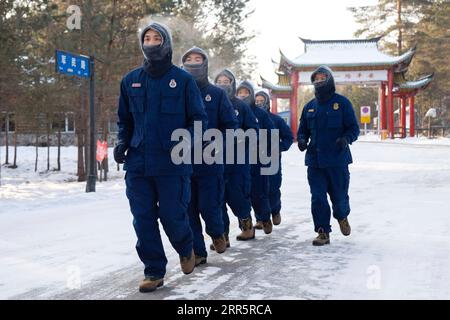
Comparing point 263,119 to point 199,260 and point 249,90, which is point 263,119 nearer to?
point 249,90

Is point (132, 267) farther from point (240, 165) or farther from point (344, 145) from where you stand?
point (344, 145)

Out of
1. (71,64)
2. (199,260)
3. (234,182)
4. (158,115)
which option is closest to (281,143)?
(234,182)

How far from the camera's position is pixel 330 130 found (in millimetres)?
5980

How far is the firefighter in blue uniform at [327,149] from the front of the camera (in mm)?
5926

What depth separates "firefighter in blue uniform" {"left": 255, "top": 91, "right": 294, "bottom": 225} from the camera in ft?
23.7

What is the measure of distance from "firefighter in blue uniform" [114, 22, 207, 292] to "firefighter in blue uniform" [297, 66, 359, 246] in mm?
2281

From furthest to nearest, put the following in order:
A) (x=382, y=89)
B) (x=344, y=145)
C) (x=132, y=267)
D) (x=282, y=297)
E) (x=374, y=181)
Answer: (x=382, y=89) < (x=374, y=181) < (x=344, y=145) < (x=132, y=267) < (x=282, y=297)

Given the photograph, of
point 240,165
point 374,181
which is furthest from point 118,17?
point 240,165

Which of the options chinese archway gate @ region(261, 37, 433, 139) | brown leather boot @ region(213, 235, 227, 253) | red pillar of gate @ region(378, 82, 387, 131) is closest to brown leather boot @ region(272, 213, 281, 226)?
brown leather boot @ region(213, 235, 227, 253)

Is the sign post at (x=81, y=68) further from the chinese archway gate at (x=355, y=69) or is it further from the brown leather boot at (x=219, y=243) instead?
the chinese archway gate at (x=355, y=69)

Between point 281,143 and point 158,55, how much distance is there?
3.61 m

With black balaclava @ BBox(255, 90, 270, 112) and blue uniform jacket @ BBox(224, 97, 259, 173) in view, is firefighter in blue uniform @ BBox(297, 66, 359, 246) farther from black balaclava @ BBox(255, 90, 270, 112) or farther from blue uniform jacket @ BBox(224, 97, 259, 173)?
black balaclava @ BBox(255, 90, 270, 112)

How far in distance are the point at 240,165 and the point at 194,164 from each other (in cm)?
113

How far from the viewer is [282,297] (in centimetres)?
379
